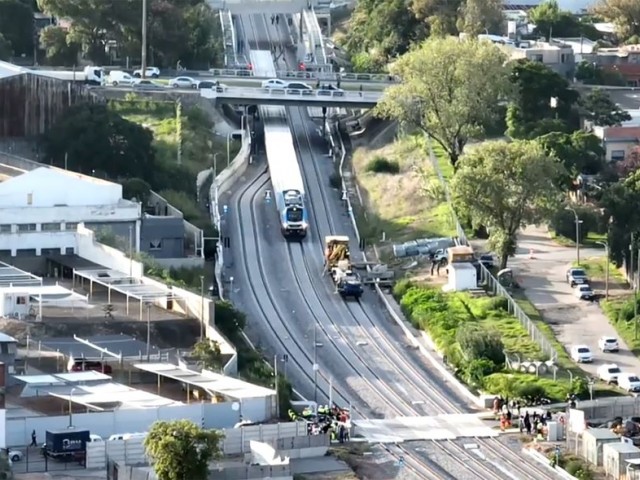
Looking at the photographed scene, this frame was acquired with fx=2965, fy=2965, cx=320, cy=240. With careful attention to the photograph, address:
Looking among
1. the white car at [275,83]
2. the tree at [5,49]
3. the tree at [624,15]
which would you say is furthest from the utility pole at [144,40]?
the tree at [624,15]

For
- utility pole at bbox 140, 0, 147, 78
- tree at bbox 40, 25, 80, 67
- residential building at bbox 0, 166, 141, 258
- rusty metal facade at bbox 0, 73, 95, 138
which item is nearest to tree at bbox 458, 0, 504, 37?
utility pole at bbox 140, 0, 147, 78

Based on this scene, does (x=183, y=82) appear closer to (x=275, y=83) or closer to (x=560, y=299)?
(x=275, y=83)

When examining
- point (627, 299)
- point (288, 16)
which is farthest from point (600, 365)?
point (288, 16)

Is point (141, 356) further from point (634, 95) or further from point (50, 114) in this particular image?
point (634, 95)

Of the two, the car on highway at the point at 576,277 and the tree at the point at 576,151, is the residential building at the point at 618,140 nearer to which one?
the tree at the point at 576,151

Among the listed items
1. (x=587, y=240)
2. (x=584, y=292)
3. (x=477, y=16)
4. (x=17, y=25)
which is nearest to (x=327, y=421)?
(x=584, y=292)

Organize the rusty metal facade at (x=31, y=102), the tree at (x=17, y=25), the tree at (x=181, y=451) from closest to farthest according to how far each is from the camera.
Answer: the tree at (x=181, y=451) < the rusty metal facade at (x=31, y=102) < the tree at (x=17, y=25)
